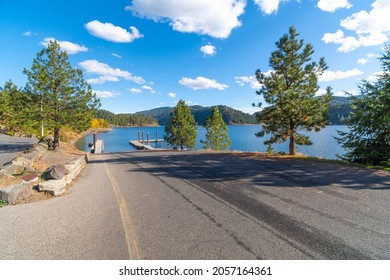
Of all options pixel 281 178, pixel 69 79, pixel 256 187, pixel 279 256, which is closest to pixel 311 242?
pixel 279 256

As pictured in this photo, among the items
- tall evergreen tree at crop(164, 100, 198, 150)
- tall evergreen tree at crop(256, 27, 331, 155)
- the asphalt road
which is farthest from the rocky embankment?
tall evergreen tree at crop(164, 100, 198, 150)

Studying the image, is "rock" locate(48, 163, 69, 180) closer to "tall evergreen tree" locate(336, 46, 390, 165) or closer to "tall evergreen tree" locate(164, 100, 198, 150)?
"tall evergreen tree" locate(336, 46, 390, 165)

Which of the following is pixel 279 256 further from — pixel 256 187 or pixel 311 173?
pixel 311 173

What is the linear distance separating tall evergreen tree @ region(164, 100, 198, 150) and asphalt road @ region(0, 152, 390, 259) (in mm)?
28389

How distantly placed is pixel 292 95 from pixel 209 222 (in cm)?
1294

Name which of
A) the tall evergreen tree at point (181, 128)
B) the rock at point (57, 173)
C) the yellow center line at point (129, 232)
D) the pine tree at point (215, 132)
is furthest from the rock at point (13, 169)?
the pine tree at point (215, 132)

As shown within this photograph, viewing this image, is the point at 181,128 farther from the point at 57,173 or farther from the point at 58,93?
the point at 57,173

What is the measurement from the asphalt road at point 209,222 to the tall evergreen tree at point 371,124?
15.3ft

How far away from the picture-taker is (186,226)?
4.47 metres

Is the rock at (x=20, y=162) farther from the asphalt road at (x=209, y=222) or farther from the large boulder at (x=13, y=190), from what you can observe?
the asphalt road at (x=209, y=222)

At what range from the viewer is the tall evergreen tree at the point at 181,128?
36328 millimetres

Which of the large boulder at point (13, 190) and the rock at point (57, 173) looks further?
the rock at point (57, 173)

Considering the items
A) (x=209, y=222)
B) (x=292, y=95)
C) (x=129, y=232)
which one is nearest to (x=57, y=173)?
(x=129, y=232)

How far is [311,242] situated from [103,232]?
160 inches
